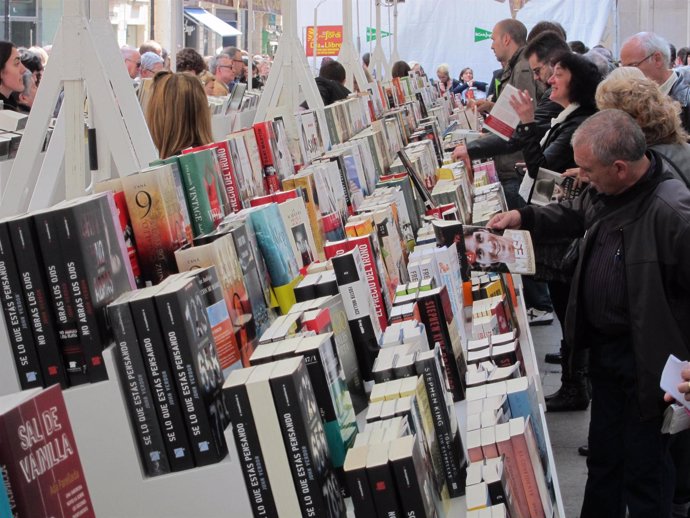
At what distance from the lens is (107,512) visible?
→ 2.06m

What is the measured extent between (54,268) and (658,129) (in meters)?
2.49

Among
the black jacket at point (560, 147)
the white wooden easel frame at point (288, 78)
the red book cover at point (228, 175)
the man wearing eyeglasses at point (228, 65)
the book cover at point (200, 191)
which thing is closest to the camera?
the book cover at point (200, 191)

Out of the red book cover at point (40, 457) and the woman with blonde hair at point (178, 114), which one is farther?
the woman with blonde hair at point (178, 114)

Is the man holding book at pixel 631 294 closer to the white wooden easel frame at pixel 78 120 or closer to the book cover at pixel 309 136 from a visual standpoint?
the white wooden easel frame at pixel 78 120

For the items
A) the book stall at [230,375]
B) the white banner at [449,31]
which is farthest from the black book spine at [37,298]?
the white banner at [449,31]

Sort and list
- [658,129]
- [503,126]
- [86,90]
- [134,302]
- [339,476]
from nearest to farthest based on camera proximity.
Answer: [134,302] → [339,476] → [86,90] → [658,129] → [503,126]

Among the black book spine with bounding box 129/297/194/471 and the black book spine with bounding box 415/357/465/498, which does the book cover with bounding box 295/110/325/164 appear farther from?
the black book spine with bounding box 129/297/194/471

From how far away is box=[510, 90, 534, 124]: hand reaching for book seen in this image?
18.5ft

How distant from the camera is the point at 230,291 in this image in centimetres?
240

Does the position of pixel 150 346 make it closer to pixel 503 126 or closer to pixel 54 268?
pixel 54 268

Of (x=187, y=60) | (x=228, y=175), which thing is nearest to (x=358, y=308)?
(x=228, y=175)

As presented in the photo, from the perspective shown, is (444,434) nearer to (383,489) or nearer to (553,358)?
(383,489)

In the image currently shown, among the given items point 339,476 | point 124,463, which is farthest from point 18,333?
point 339,476

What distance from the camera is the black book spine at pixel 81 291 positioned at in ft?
6.34
